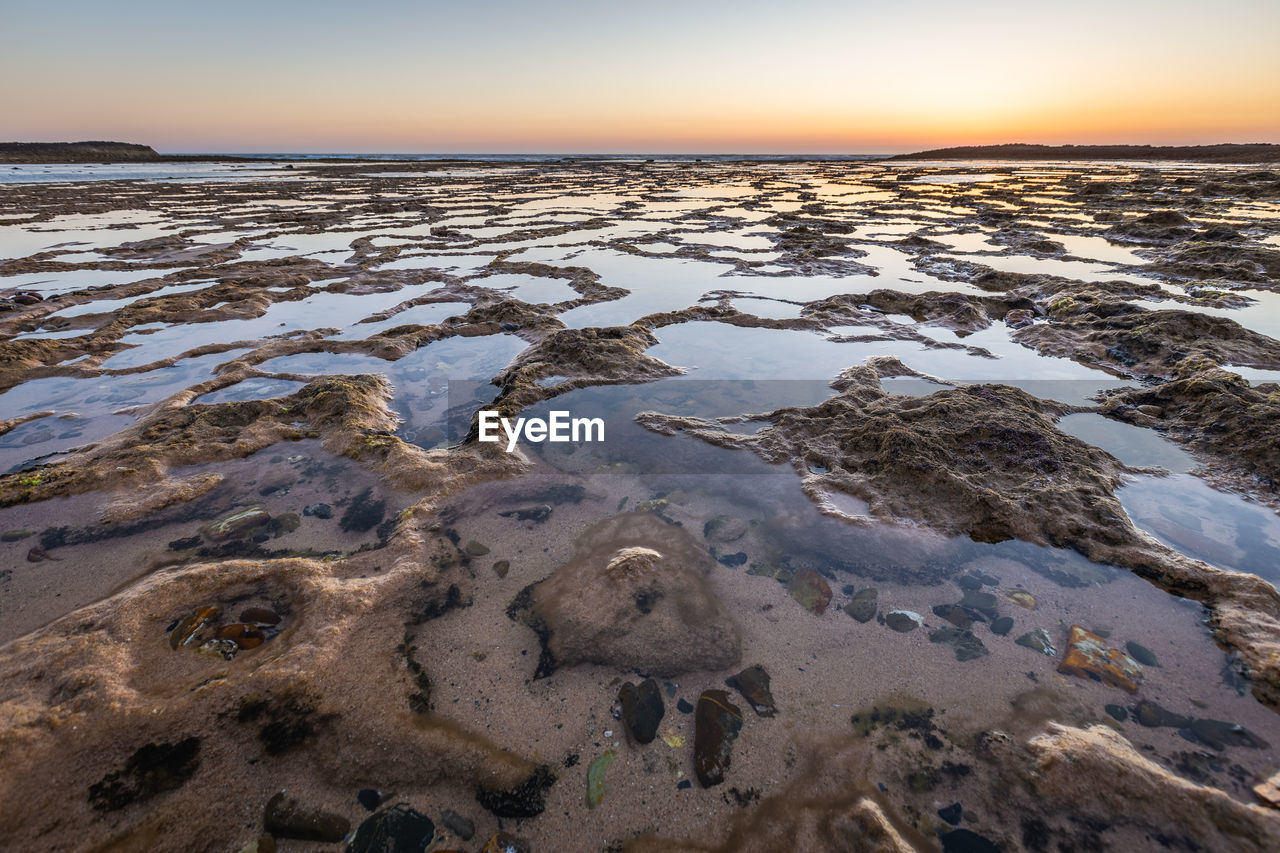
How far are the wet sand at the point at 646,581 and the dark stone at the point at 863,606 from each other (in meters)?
0.03

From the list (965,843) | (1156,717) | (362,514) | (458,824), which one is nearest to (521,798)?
(458,824)

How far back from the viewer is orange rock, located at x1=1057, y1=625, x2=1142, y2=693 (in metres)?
2.55

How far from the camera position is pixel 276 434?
16.4 feet

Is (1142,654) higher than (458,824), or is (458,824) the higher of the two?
(1142,654)

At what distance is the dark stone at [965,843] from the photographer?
1.93m

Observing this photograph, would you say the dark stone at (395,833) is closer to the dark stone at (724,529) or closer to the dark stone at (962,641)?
the dark stone at (724,529)

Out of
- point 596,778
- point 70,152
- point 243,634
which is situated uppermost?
point 70,152

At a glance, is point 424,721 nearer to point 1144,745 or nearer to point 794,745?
point 794,745

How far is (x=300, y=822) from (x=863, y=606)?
3.00 m

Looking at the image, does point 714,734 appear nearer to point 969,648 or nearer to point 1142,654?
point 969,648

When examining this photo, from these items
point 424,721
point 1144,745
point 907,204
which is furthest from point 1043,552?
point 907,204

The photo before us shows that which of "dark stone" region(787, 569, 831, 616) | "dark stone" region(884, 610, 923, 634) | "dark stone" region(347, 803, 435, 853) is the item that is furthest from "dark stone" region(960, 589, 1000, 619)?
"dark stone" region(347, 803, 435, 853)

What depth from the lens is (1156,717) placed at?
7.78ft

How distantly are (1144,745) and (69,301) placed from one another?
15.4m
